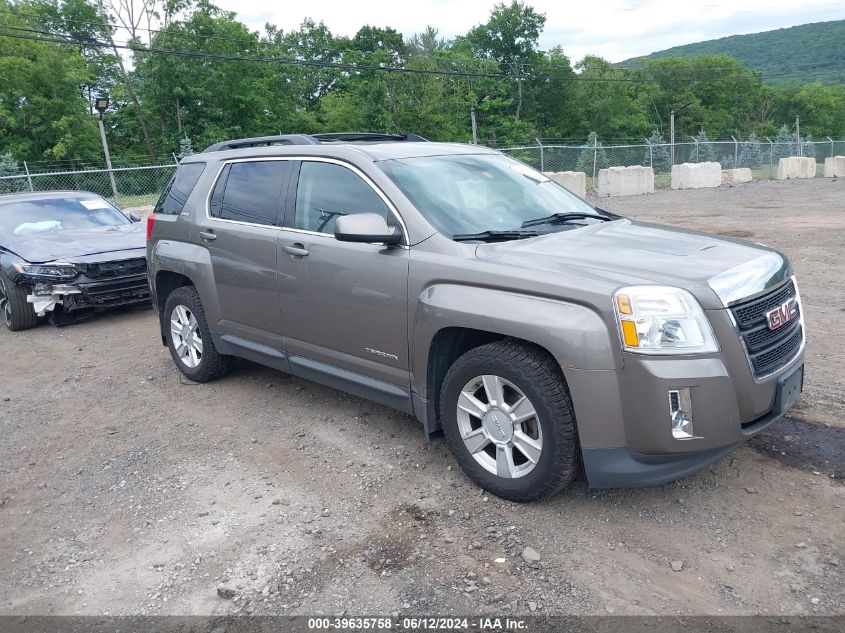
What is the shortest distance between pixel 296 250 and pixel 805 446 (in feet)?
10.8

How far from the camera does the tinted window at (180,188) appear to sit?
577 cm

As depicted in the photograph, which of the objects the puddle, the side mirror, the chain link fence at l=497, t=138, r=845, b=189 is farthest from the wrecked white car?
the chain link fence at l=497, t=138, r=845, b=189

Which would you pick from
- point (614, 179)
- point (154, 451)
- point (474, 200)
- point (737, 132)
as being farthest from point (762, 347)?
point (737, 132)

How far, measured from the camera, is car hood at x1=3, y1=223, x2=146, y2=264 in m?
8.16

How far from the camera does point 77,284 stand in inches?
317

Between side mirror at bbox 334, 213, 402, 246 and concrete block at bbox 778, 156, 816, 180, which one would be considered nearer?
side mirror at bbox 334, 213, 402, 246

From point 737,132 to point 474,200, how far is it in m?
81.5

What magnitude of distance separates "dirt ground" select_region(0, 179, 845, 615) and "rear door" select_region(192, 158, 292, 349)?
26.4 inches

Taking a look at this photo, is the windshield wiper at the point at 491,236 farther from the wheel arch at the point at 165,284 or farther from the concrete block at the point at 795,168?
the concrete block at the point at 795,168

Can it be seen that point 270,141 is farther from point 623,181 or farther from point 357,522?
point 623,181

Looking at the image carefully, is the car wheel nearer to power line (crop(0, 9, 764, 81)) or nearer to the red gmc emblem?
the red gmc emblem

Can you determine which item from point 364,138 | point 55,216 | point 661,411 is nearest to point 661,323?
point 661,411

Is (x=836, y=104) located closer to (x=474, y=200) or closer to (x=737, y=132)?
(x=737, y=132)

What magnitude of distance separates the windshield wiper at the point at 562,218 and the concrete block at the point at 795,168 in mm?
32049
